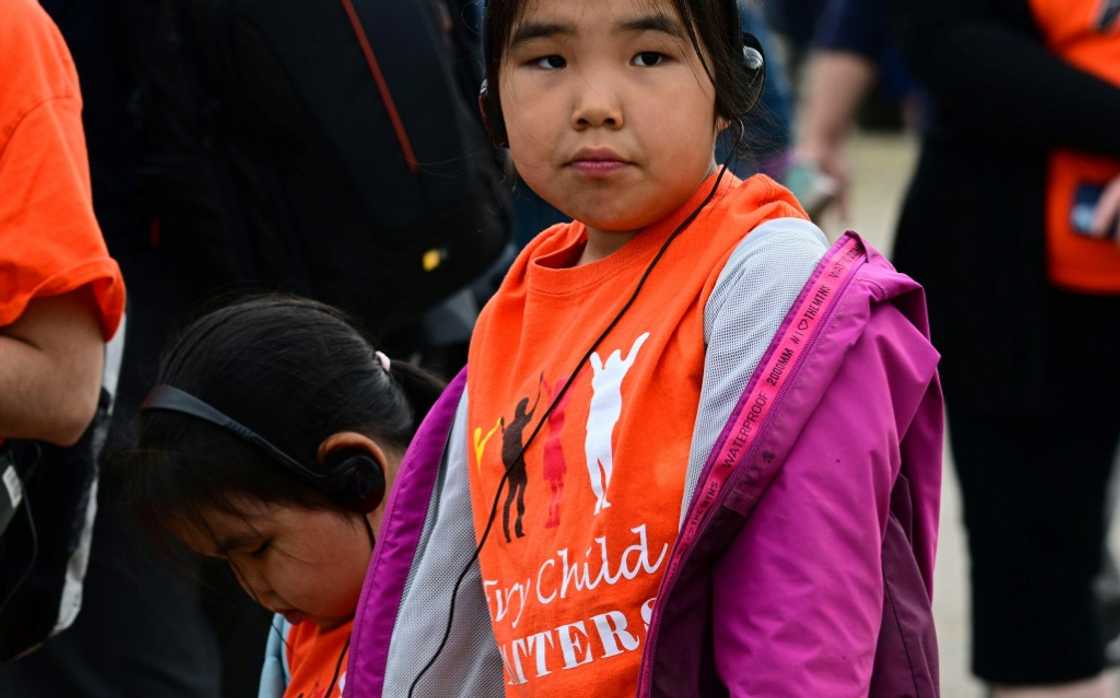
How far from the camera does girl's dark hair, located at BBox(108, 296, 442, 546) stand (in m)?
2.59

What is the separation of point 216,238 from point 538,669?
1.58 metres

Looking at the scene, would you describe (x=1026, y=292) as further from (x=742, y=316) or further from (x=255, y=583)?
(x=742, y=316)

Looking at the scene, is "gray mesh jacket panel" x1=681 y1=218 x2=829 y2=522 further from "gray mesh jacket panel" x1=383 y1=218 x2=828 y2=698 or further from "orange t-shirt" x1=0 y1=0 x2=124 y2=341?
"orange t-shirt" x1=0 y1=0 x2=124 y2=341

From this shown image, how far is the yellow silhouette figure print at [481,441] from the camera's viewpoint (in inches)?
87.5

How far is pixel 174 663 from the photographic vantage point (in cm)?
344

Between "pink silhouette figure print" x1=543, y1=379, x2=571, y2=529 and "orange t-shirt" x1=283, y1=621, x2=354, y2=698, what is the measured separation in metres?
0.59

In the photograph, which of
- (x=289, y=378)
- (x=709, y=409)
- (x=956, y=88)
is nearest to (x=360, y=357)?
(x=289, y=378)

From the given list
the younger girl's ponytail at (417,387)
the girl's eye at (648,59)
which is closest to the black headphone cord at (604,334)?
the girl's eye at (648,59)

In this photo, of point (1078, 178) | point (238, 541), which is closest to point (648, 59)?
point (238, 541)

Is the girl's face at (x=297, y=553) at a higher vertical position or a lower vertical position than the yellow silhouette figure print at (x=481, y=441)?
lower

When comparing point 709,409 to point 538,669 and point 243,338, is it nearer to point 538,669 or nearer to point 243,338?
point 538,669

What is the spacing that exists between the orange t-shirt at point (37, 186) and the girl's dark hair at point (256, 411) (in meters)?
0.18

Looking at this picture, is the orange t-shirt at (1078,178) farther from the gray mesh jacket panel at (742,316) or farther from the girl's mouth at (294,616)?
the gray mesh jacket panel at (742,316)

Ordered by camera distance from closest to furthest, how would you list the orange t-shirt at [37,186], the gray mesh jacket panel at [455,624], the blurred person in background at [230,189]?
the gray mesh jacket panel at [455,624] < the orange t-shirt at [37,186] < the blurred person in background at [230,189]
